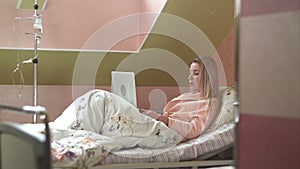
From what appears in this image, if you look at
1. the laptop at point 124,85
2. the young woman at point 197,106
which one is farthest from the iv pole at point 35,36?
the young woman at point 197,106

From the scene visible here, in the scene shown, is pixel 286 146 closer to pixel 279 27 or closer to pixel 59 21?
pixel 279 27

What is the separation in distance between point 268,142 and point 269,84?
17cm

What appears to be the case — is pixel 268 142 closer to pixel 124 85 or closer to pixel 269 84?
pixel 269 84

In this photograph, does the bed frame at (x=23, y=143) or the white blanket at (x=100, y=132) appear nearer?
the bed frame at (x=23, y=143)

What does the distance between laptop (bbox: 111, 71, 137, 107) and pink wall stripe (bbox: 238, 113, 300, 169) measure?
252cm

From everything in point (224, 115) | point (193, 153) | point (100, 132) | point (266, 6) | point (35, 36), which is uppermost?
point (35, 36)

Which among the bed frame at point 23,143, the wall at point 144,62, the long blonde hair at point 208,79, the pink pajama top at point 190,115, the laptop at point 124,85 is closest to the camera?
the bed frame at point 23,143

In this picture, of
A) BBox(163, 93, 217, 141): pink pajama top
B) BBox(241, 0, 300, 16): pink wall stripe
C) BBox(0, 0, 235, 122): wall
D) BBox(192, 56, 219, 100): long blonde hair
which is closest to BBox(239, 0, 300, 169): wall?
BBox(241, 0, 300, 16): pink wall stripe

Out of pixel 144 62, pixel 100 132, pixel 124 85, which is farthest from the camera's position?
pixel 144 62

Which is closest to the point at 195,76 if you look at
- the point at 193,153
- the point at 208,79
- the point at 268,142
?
the point at 208,79

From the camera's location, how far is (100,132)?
2918mm

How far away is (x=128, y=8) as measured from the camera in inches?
162

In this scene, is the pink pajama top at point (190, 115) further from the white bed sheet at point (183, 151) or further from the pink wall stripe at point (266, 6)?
the pink wall stripe at point (266, 6)

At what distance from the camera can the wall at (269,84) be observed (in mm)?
1176
